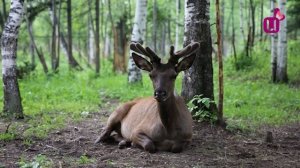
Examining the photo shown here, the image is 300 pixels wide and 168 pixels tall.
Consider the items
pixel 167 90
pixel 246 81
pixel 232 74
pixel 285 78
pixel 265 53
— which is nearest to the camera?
pixel 167 90

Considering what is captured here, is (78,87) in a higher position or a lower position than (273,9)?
lower

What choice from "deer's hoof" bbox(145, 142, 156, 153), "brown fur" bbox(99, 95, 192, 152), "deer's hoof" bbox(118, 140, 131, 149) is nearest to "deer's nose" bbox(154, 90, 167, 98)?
"brown fur" bbox(99, 95, 192, 152)

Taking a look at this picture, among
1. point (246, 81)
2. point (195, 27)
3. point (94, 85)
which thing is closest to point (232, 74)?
point (246, 81)

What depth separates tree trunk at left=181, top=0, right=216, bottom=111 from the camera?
343 inches

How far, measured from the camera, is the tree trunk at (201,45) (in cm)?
872

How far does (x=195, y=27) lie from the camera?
28.6 feet

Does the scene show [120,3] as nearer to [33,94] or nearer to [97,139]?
[33,94]

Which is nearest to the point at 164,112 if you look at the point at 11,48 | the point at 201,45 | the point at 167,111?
the point at 167,111

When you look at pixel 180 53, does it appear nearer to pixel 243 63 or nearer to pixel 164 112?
pixel 164 112

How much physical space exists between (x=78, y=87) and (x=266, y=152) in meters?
9.80

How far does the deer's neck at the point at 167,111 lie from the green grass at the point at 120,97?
7.54ft

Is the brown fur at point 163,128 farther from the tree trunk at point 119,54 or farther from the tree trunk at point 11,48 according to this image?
the tree trunk at point 119,54

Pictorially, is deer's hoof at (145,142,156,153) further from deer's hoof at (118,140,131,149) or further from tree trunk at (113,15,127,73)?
tree trunk at (113,15,127,73)

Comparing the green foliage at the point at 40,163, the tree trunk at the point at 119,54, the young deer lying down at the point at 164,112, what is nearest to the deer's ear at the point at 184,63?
the young deer lying down at the point at 164,112
